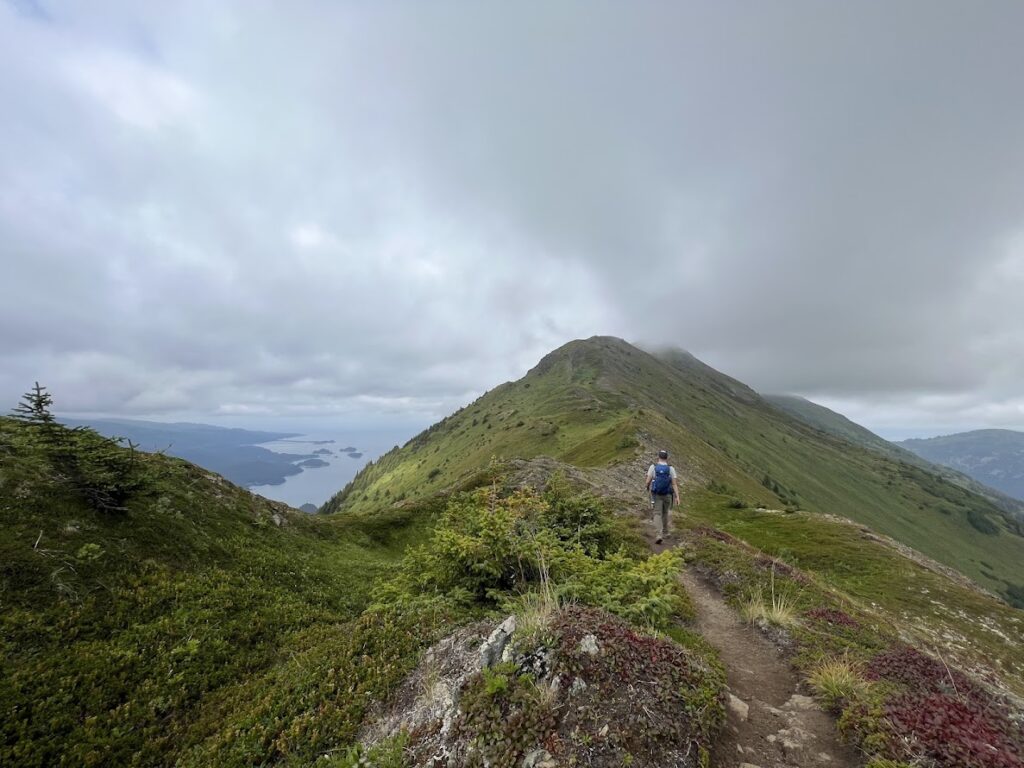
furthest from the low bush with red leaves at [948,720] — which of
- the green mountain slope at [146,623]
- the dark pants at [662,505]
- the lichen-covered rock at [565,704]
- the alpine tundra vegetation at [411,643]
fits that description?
the dark pants at [662,505]

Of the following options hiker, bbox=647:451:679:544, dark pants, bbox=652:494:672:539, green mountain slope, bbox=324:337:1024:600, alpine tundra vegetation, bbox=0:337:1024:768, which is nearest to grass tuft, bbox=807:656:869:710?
alpine tundra vegetation, bbox=0:337:1024:768

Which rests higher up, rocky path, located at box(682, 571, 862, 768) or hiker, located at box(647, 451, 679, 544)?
hiker, located at box(647, 451, 679, 544)

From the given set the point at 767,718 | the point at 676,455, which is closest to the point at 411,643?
the point at 767,718

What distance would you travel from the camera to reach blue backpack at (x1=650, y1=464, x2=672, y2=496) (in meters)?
19.7

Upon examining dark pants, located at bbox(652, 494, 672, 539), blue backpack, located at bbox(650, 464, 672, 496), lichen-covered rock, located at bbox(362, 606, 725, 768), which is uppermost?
blue backpack, located at bbox(650, 464, 672, 496)

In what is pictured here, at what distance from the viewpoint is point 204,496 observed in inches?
715

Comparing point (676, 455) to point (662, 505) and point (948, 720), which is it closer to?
point (662, 505)

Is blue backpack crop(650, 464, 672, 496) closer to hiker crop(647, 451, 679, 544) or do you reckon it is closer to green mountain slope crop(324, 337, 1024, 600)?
hiker crop(647, 451, 679, 544)

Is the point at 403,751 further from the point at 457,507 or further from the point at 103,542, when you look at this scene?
the point at 457,507

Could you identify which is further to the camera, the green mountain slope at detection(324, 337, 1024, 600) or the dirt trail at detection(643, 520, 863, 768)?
the green mountain slope at detection(324, 337, 1024, 600)

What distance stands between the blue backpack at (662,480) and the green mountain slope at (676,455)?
29.7 meters

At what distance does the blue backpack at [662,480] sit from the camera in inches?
775

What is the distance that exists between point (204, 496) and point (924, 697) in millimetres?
22071

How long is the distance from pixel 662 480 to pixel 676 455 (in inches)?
1716
